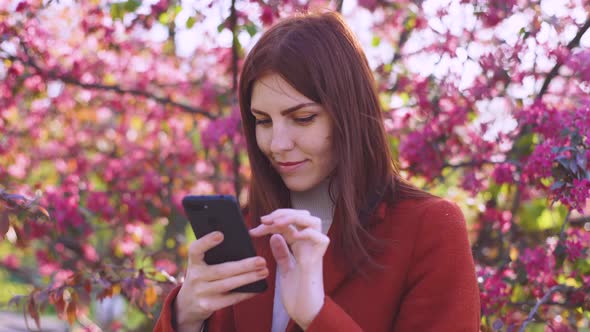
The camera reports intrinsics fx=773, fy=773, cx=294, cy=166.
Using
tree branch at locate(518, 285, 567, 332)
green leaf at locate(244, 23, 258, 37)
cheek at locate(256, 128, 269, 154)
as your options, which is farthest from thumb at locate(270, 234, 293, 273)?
green leaf at locate(244, 23, 258, 37)

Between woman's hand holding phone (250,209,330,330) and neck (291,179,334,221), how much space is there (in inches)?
14.8

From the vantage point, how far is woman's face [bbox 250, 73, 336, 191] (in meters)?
1.75

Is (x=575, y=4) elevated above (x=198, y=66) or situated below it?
above

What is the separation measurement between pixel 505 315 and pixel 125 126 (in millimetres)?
3549

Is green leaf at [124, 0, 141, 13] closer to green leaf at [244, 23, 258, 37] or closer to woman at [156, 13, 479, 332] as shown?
green leaf at [244, 23, 258, 37]

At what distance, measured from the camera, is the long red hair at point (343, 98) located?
69.2 inches

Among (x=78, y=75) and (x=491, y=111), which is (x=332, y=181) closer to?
(x=491, y=111)

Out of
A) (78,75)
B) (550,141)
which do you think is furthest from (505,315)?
(78,75)

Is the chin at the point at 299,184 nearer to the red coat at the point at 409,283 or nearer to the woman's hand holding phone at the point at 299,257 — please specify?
the red coat at the point at 409,283

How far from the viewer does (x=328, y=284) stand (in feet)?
5.77

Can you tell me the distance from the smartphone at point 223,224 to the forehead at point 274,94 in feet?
1.07

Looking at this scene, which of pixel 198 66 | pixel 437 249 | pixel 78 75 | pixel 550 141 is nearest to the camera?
pixel 437 249

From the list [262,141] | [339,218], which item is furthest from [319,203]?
[262,141]

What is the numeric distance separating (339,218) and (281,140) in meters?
0.24
